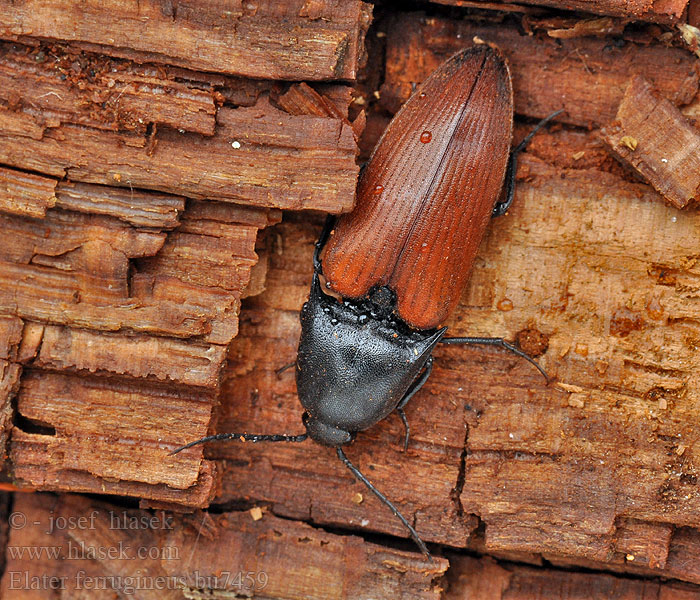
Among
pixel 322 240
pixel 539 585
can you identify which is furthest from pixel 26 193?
pixel 539 585

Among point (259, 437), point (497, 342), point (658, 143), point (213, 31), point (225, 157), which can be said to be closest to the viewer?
point (213, 31)

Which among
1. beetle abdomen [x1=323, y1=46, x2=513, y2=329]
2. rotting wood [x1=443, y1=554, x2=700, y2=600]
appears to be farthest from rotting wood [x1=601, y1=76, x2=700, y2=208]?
rotting wood [x1=443, y1=554, x2=700, y2=600]

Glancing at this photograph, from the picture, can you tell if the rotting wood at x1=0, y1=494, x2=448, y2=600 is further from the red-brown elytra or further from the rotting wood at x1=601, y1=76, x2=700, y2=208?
the rotting wood at x1=601, y1=76, x2=700, y2=208

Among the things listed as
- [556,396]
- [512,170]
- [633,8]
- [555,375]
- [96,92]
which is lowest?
[556,396]

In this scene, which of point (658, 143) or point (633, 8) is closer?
point (633, 8)

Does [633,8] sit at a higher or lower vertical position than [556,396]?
higher

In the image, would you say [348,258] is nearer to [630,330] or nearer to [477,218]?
[477,218]

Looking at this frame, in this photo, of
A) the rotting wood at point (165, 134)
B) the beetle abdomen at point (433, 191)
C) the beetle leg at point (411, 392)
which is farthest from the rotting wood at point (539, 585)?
the rotting wood at point (165, 134)

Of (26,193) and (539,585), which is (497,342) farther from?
(26,193)
